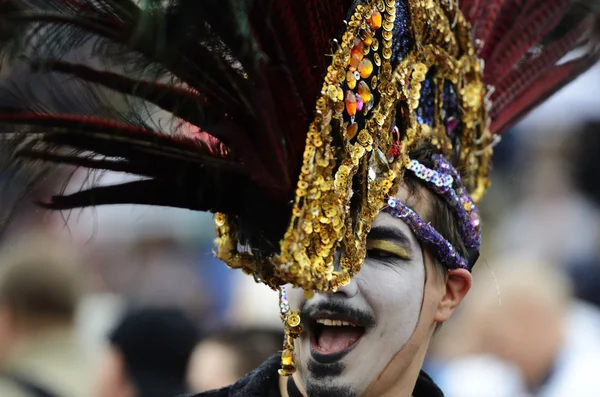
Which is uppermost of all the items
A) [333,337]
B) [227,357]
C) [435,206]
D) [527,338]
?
[435,206]

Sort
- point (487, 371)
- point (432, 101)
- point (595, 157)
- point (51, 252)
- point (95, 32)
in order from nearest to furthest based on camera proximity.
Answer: point (95, 32), point (432, 101), point (51, 252), point (487, 371), point (595, 157)

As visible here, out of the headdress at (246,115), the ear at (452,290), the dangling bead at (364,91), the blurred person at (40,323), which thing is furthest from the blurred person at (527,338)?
the dangling bead at (364,91)

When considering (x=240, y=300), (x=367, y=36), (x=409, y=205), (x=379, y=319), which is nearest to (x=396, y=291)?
(x=379, y=319)

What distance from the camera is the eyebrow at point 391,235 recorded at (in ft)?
6.97

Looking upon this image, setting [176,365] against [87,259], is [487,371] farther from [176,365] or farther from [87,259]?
[87,259]

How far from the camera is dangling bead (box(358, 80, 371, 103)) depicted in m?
2.02

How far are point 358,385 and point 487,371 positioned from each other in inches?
83.1

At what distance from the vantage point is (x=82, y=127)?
178 centimetres

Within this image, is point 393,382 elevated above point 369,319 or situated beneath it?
situated beneath

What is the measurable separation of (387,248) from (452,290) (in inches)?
12.5

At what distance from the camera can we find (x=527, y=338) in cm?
412

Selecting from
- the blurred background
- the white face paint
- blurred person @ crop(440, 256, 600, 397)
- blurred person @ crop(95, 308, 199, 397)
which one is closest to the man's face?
the white face paint

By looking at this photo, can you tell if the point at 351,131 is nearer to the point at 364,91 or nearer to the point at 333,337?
the point at 364,91

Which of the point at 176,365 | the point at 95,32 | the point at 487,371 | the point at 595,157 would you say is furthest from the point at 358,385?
the point at 595,157
